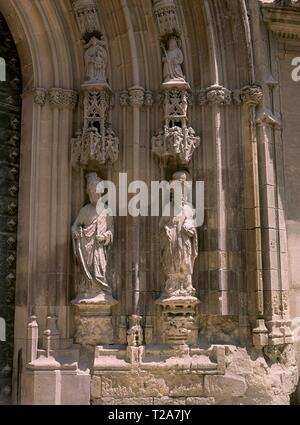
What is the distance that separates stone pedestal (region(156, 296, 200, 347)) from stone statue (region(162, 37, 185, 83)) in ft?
9.75

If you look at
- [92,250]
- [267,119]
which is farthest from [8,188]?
[267,119]

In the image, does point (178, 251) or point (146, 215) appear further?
point (146, 215)

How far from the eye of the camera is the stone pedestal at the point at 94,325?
7316 millimetres

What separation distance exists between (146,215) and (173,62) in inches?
84.2

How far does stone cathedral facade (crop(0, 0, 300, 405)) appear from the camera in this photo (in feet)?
23.6

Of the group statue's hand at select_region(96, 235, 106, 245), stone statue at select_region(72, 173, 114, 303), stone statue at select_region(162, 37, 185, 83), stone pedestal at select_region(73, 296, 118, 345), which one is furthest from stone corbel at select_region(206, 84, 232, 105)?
stone pedestal at select_region(73, 296, 118, 345)

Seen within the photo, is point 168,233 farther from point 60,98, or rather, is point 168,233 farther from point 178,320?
point 60,98

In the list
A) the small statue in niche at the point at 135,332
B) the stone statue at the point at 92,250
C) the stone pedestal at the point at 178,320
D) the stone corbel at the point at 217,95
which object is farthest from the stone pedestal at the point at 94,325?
the stone corbel at the point at 217,95

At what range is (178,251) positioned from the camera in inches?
287

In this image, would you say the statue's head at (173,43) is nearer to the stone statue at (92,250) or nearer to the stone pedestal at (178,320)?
the stone statue at (92,250)

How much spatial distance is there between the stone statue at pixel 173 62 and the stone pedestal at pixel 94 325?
10.2 feet
